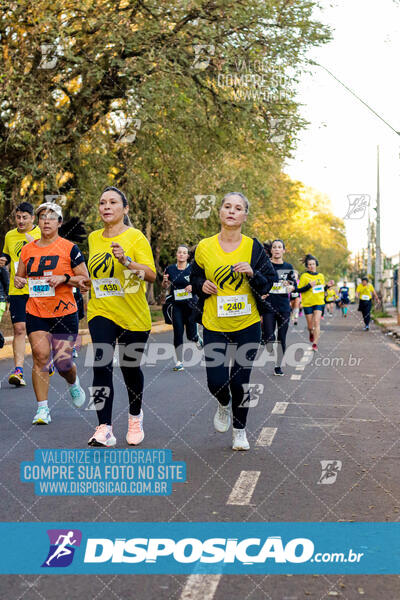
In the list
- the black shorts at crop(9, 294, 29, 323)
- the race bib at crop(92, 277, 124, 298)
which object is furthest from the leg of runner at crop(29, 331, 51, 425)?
the black shorts at crop(9, 294, 29, 323)

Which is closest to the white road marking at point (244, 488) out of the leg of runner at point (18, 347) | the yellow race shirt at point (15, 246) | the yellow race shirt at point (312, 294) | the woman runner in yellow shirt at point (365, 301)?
the yellow race shirt at point (15, 246)

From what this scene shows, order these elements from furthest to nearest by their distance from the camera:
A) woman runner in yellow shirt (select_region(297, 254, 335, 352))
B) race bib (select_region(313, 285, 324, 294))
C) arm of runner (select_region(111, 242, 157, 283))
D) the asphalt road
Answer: race bib (select_region(313, 285, 324, 294)) → woman runner in yellow shirt (select_region(297, 254, 335, 352)) → arm of runner (select_region(111, 242, 157, 283)) → the asphalt road

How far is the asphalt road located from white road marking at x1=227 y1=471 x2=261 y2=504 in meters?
0.01

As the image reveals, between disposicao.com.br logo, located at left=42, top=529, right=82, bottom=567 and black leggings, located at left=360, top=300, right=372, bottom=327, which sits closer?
disposicao.com.br logo, located at left=42, top=529, right=82, bottom=567

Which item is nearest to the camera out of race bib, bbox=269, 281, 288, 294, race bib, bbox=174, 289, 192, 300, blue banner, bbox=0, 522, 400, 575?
blue banner, bbox=0, 522, 400, 575

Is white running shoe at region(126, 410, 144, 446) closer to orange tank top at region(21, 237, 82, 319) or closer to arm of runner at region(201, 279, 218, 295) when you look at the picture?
arm of runner at region(201, 279, 218, 295)

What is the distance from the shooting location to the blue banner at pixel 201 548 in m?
3.80

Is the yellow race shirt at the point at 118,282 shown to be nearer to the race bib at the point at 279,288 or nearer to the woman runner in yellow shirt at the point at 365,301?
the race bib at the point at 279,288

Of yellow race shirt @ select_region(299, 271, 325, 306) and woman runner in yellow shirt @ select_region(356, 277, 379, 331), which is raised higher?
yellow race shirt @ select_region(299, 271, 325, 306)

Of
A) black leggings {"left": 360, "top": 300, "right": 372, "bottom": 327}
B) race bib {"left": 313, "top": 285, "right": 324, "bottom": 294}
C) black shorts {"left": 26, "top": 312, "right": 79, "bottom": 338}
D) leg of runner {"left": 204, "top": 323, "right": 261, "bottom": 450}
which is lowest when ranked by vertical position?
black leggings {"left": 360, "top": 300, "right": 372, "bottom": 327}

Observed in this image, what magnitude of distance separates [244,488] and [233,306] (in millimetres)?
1523

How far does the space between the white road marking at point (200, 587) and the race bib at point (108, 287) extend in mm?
2897

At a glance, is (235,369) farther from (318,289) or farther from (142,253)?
(318,289)

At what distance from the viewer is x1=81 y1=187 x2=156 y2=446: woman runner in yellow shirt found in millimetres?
6199
